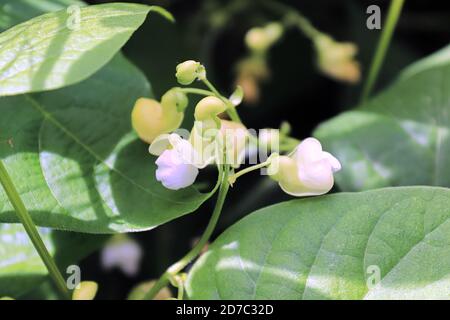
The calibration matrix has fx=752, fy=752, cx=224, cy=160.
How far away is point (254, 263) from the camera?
2.47 ft

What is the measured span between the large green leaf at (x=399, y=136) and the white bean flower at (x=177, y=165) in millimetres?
278

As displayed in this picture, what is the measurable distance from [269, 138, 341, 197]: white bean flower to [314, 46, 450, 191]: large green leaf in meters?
0.20

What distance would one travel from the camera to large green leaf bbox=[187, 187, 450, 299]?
712 millimetres

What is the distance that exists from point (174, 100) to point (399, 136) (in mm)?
360

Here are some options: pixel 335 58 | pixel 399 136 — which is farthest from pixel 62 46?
pixel 335 58

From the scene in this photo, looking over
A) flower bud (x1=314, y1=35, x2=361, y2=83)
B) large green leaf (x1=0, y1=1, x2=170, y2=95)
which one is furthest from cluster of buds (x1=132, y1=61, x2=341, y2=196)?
flower bud (x1=314, y1=35, x2=361, y2=83)

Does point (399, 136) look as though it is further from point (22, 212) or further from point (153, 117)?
point (22, 212)

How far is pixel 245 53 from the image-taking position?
5.43ft

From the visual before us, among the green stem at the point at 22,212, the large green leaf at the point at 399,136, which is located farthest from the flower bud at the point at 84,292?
the large green leaf at the point at 399,136

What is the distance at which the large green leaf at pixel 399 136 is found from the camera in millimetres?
994

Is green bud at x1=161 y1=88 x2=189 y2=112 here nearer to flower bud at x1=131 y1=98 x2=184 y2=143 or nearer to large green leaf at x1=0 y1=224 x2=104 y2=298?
flower bud at x1=131 y1=98 x2=184 y2=143

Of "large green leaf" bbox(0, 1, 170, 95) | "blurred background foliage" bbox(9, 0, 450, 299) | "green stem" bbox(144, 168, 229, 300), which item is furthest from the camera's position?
"blurred background foliage" bbox(9, 0, 450, 299)

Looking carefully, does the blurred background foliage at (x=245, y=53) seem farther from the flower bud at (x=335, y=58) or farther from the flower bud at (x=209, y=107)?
the flower bud at (x=209, y=107)

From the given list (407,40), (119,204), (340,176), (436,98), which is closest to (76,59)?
(119,204)
